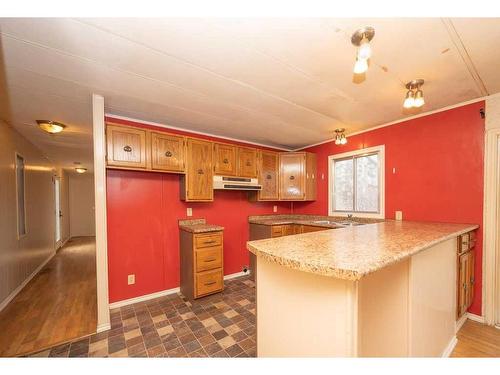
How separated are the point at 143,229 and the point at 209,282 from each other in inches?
44.1

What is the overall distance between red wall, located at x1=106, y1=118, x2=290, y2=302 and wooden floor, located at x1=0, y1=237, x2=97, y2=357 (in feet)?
1.38

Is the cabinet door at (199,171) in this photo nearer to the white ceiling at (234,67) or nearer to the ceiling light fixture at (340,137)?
the white ceiling at (234,67)

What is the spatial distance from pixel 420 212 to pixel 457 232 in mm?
999

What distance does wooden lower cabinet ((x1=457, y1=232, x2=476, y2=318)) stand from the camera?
6.50 ft

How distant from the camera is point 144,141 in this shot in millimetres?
2543

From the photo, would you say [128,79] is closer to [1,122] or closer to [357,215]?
[1,122]

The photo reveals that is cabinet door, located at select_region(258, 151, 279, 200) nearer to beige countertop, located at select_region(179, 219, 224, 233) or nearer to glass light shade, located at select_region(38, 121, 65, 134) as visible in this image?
beige countertop, located at select_region(179, 219, 224, 233)

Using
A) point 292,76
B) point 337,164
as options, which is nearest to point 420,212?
point 337,164

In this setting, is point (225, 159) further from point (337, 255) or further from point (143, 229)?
point (337, 255)

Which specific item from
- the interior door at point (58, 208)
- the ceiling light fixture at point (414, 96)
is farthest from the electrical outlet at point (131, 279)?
the interior door at point (58, 208)

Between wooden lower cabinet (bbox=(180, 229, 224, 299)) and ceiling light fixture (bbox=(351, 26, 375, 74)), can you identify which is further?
wooden lower cabinet (bbox=(180, 229, 224, 299))

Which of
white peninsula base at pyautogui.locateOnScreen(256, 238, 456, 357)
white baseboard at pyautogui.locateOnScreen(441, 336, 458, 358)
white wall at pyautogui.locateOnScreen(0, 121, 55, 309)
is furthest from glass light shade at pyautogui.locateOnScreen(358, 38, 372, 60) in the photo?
white wall at pyautogui.locateOnScreen(0, 121, 55, 309)

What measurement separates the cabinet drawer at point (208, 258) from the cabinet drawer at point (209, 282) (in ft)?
0.23

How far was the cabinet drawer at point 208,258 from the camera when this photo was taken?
2666mm
